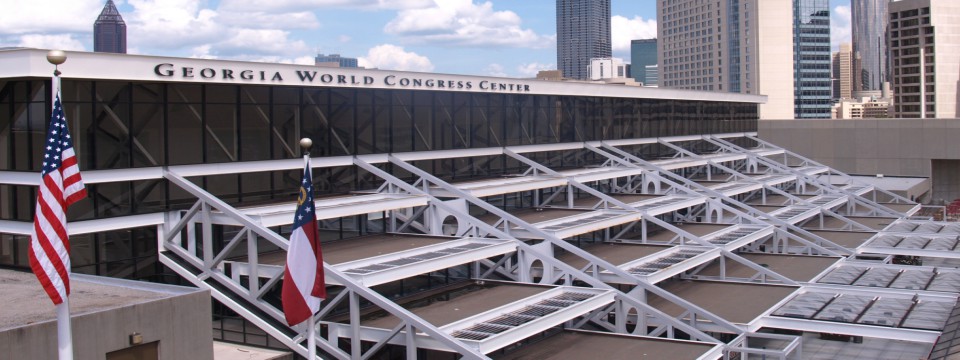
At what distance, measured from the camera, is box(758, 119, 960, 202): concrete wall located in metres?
82.6

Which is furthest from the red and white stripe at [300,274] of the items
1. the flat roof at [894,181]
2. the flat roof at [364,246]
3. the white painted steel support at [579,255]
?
the flat roof at [894,181]

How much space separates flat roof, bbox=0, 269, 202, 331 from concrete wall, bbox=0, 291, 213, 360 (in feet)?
0.83

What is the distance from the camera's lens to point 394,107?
137ft

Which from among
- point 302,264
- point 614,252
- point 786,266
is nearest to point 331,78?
point 614,252

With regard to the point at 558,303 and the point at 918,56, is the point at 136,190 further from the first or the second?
A: the point at 918,56

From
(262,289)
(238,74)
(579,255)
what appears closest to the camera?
(262,289)

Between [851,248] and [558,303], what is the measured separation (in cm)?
2257

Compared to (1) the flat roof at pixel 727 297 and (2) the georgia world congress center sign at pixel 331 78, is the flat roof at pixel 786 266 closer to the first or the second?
(1) the flat roof at pixel 727 297

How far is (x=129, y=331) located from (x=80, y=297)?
262 centimetres

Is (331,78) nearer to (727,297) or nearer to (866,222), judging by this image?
(727,297)

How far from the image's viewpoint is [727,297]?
123 ft

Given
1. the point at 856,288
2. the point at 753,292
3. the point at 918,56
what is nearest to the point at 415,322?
the point at 753,292

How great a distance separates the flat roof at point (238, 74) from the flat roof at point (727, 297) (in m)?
12.5

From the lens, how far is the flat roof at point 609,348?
1121 inches
